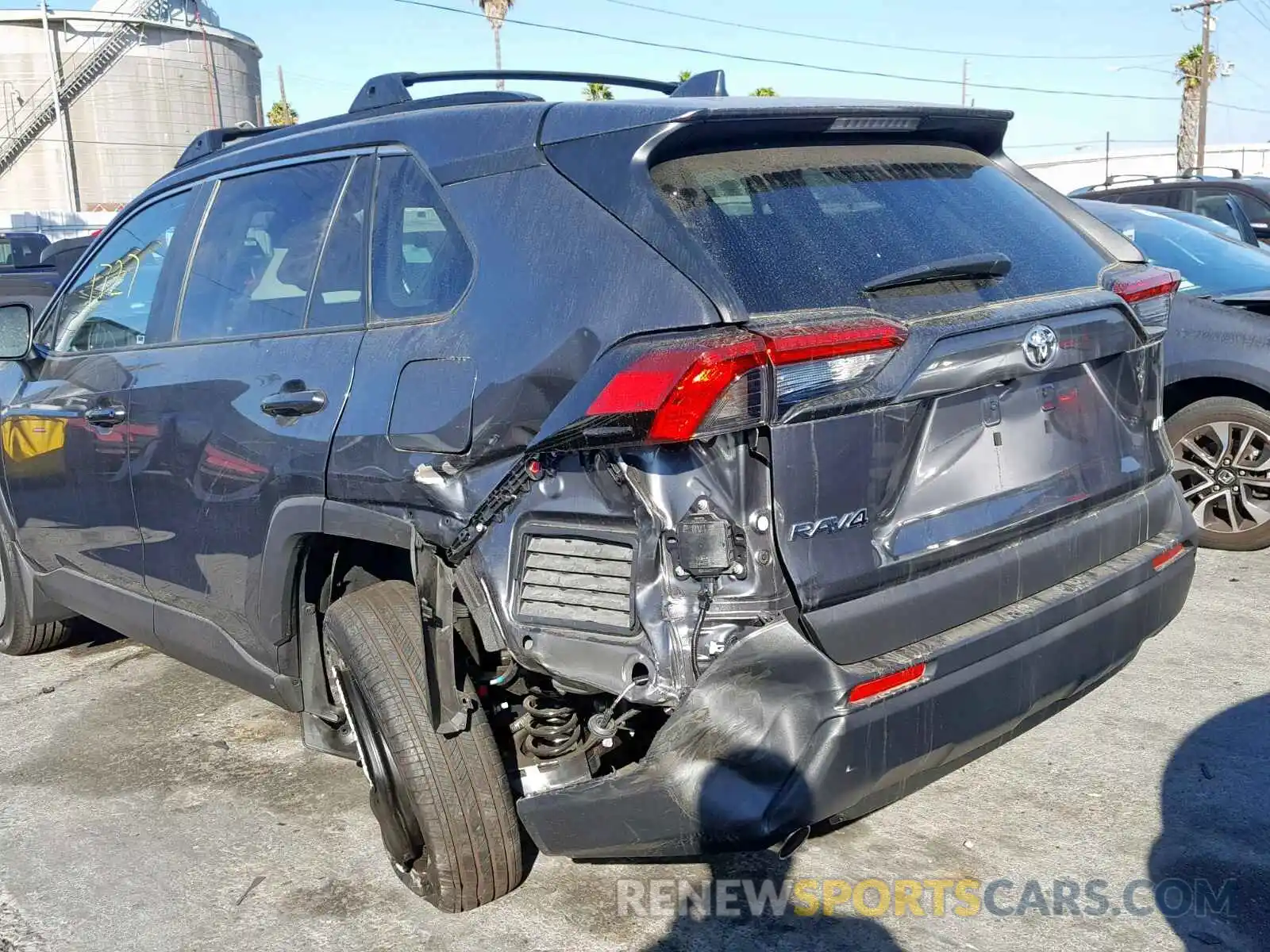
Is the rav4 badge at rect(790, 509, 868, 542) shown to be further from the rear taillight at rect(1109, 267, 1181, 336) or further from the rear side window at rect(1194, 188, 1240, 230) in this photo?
the rear side window at rect(1194, 188, 1240, 230)

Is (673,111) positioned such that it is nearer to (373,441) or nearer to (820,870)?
(373,441)

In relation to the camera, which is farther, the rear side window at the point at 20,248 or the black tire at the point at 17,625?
the rear side window at the point at 20,248

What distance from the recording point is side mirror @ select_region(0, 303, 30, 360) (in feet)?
14.6

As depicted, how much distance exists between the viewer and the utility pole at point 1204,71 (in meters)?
38.8

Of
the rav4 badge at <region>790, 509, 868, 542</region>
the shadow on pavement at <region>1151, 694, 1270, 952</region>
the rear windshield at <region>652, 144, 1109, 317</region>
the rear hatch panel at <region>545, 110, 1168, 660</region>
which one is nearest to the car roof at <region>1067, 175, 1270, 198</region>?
the shadow on pavement at <region>1151, 694, 1270, 952</region>

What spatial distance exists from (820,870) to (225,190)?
2.68 m

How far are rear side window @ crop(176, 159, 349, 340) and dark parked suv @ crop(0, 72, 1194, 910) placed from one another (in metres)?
0.01

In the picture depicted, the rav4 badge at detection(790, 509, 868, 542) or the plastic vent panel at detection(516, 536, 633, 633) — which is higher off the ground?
the rav4 badge at detection(790, 509, 868, 542)

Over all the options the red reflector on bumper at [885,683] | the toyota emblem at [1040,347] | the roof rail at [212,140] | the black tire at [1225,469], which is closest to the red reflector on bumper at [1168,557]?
the toyota emblem at [1040,347]

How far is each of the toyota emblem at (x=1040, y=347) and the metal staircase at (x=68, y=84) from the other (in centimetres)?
5577

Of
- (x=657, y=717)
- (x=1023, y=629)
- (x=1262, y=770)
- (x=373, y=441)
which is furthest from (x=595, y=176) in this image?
(x=1262, y=770)

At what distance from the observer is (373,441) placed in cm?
292

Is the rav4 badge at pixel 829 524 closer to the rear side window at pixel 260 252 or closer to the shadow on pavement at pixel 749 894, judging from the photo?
the shadow on pavement at pixel 749 894

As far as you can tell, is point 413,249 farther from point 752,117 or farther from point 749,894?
point 749,894
